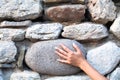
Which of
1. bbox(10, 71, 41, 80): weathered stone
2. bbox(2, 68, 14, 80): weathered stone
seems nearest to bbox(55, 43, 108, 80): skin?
bbox(10, 71, 41, 80): weathered stone

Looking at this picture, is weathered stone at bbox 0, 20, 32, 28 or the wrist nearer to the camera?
the wrist

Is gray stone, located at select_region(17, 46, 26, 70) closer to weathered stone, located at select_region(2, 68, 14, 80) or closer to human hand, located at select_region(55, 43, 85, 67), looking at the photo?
weathered stone, located at select_region(2, 68, 14, 80)

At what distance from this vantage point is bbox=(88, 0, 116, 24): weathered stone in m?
1.42

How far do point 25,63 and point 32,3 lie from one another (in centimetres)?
32

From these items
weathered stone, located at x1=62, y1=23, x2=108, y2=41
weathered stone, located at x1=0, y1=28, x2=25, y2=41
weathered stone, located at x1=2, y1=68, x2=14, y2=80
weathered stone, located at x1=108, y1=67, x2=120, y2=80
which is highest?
weathered stone, located at x1=62, y1=23, x2=108, y2=41

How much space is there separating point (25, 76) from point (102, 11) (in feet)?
1.70

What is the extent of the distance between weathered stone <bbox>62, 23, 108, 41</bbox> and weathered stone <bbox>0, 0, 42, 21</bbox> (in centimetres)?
19

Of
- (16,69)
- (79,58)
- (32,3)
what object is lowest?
(16,69)

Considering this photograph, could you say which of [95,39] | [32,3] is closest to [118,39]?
[95,39]

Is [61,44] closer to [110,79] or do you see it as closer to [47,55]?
[47,55]

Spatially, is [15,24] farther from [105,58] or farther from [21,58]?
[105,58]

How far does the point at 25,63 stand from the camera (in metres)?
1.46

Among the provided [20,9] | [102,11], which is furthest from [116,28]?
[20,9]

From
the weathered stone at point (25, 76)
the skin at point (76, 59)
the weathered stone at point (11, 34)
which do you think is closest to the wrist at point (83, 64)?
the skin at point (76, 59)
